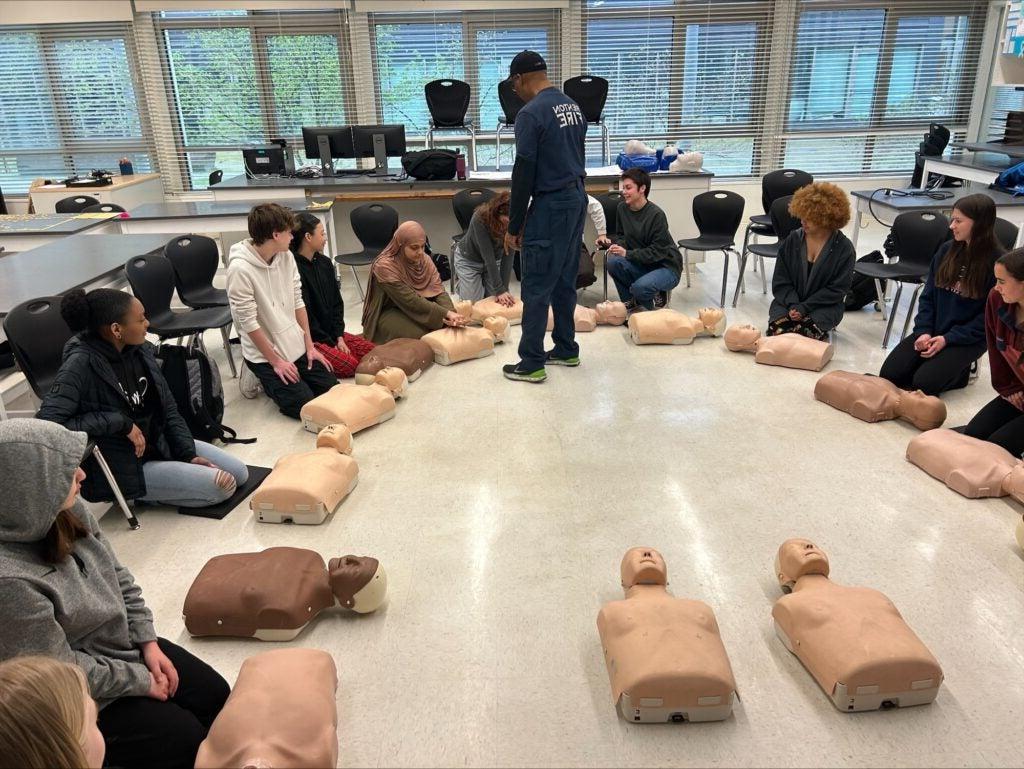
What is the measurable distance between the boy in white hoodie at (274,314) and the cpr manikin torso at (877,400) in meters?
2.58

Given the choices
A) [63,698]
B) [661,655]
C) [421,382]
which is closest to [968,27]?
[421,382]

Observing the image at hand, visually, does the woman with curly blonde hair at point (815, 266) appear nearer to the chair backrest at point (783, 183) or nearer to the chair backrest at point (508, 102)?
the chair backrest at point (783, 183)

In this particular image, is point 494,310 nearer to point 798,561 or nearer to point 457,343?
point 457,343

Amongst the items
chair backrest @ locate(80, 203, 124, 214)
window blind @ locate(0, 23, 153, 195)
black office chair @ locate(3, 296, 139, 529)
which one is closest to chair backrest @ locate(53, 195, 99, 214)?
chair backrest @ locate(80, 203, 124, 214)

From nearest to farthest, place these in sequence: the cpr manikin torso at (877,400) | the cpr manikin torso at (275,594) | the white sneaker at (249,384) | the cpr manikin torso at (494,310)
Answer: the cpr manikin torso at (275,594) → the cpr manikin torso at (877,400) → the white sneaker at (249,384) → the cpr manikin torso at (494,310)

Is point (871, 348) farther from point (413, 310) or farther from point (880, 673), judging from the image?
point (880, 673)

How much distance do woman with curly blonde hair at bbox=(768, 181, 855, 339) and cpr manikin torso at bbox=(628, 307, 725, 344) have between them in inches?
13.8

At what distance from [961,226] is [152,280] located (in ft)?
13.4

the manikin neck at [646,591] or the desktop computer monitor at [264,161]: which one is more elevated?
the desktop computer monitor at [264,161]

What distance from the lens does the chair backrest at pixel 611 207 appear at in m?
5.83

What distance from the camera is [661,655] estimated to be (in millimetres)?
2000

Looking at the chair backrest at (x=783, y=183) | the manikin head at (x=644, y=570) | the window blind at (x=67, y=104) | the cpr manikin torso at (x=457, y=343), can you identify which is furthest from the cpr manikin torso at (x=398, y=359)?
the window blind at (x=67, y=104)

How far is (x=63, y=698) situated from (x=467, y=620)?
1368 millimetres

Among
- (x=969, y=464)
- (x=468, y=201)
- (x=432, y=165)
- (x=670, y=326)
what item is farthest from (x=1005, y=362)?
(x=432, y=165)
